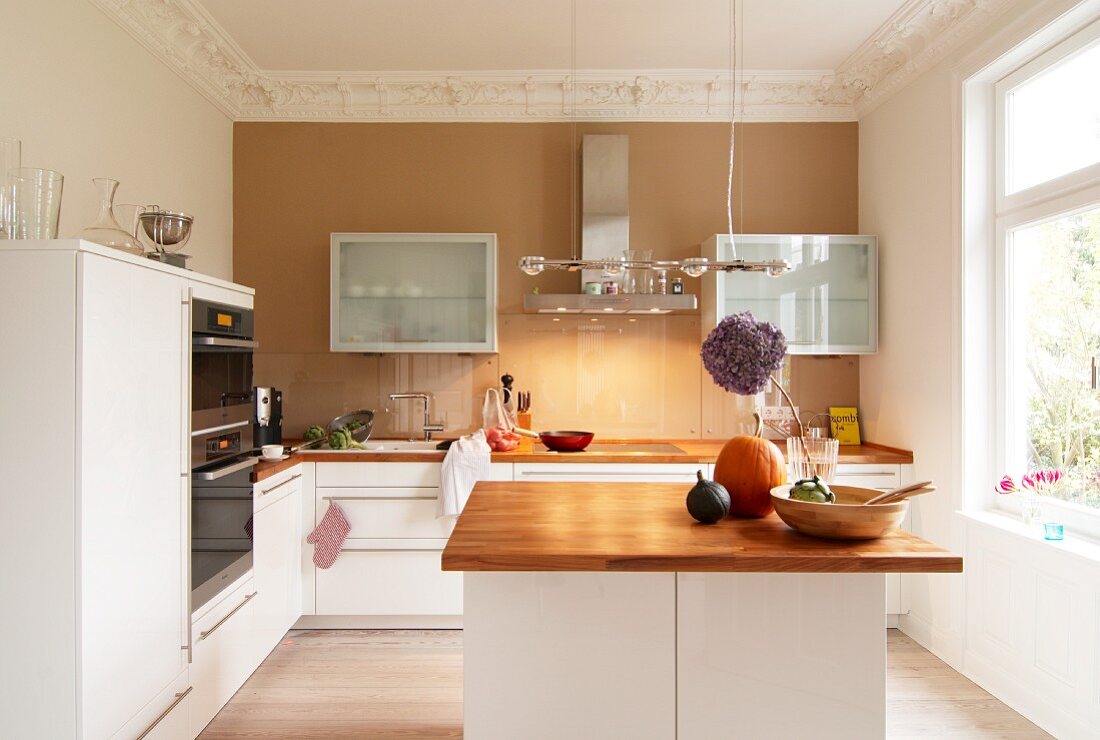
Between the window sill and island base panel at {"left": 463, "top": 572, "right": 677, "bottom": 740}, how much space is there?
169 cm

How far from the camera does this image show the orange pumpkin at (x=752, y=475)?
1841 mm

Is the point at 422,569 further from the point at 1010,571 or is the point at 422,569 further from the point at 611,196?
the point at 1010,571

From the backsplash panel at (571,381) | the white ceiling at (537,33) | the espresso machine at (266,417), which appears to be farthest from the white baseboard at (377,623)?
the white ceiling at (537,33)

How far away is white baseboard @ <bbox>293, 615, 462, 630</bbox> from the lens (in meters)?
3.44

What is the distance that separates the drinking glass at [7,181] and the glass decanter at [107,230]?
8.4 inches

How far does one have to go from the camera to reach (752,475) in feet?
6.04

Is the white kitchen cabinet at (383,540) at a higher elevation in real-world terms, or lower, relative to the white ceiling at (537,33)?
lower

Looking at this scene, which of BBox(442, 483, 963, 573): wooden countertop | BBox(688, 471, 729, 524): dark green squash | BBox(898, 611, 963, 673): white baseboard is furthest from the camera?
BBox(898, 611, 963, 673): white baseboard

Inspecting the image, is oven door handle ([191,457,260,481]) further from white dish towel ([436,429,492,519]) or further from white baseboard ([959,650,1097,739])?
white baseboard ([959,650,1097,739])

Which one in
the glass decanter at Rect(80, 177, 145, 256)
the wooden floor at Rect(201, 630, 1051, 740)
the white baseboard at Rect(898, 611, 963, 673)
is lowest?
the wooden floor at Rect(201, 630, 1051, 740)

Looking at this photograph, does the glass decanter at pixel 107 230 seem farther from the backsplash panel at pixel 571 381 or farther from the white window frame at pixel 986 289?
the white window frame at pixel 986 289

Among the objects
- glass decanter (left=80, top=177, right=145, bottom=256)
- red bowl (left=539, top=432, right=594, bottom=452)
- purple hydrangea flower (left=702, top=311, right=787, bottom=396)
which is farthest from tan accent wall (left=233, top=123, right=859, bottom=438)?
purple hydrangea flower (left=702, top=311, right=787, bottom=396)

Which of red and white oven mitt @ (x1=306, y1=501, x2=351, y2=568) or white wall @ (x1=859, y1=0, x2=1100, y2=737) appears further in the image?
red and white oven mitt @ (x1=306, y1=501, x2=351, y2=568)

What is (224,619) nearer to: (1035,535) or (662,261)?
(662,261)
